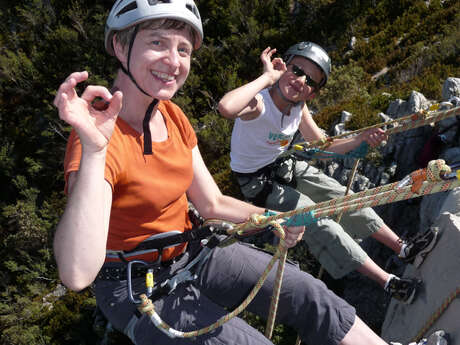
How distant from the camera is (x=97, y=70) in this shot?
47.8ft

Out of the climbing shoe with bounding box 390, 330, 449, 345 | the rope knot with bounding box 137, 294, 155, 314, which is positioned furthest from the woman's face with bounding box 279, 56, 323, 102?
the rope knot with bounding box 137, 294, 155, 314

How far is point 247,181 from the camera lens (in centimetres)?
409

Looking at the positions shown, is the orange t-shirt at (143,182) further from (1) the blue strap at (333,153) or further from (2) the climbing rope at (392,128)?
(1) the blue strap at (333,153)

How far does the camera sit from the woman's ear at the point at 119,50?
78.8 inches

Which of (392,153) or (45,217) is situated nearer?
(392,153)

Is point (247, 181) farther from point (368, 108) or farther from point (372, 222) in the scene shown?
point (368, 108)

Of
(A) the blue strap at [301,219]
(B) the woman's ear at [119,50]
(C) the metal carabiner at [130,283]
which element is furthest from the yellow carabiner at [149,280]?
(B) the woman's ear at [119,50]

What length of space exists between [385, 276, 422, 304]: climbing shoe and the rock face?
0.21m

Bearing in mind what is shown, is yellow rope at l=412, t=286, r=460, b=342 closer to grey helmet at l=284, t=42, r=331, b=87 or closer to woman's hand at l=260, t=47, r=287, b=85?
woman's hand at l=260, t=47, r=287, b=85

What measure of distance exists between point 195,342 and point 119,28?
1.85 meters

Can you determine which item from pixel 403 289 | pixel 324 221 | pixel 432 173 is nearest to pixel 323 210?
pixel 432 173

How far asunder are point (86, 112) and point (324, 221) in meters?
2.58

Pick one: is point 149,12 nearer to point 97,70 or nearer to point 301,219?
point 301,219

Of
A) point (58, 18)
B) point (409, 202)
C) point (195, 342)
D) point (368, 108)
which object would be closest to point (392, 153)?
point (409, 202)
